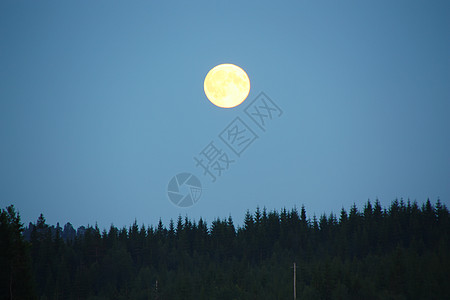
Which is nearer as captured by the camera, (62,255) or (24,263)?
(24,263)

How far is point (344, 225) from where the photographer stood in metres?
125

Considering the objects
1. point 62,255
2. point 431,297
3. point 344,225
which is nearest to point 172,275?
point 62,255

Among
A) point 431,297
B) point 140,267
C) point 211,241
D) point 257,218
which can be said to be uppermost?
point 257,218

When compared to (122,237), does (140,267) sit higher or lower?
lower

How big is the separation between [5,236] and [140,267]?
8836 centimetres

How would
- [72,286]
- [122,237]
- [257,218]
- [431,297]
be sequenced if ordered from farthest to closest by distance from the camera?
[257,218] → [122,237] → [72,286] → [431,297]

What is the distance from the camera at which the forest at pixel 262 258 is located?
3054 inches

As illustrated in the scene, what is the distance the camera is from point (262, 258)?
128 metres

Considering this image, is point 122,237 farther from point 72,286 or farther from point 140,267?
point 72,286

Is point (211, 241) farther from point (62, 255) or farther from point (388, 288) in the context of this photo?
point (388, 288)

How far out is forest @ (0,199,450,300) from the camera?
77.6 metres

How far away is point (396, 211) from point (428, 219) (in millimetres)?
8444

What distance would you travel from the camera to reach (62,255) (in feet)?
360


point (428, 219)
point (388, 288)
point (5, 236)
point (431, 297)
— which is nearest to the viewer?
point (5, 236)
